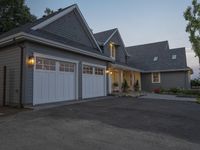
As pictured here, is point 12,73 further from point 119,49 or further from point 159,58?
point 159,58

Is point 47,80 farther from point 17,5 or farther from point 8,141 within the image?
point 17,5

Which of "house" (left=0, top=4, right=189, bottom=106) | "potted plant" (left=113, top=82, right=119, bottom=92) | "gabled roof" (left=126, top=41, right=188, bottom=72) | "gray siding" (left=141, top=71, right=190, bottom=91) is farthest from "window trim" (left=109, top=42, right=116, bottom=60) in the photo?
"gray siding" (left=141, top=71, right=190, bottom=91)

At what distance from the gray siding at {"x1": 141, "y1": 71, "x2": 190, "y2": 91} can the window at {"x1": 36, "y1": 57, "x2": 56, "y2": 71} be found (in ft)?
48.0

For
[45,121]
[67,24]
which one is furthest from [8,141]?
[67,24]

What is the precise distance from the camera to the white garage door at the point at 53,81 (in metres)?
A: 7.58

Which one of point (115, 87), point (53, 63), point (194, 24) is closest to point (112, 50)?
point (115, 87)

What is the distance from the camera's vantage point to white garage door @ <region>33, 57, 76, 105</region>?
7580 millimetres

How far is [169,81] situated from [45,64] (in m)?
15.7

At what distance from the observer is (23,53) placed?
23.9 ft

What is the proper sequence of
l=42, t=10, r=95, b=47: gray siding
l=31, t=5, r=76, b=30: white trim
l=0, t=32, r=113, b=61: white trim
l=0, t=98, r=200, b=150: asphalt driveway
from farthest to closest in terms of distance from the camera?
l=42, t=10, r=95, b=47: gray siding → l=31, t=5, r=76, b=30: white trim → l=0, t=32, r=113, b=61: white trim → l=0, t=98, r=200, b=150: asphalt driveway

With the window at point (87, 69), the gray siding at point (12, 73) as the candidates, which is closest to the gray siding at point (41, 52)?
the window at point (87, 69)

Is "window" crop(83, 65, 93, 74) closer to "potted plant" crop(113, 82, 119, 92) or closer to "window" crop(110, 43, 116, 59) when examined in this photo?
"potted plant" crop(113, 82, 119, 92)

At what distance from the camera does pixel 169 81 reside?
19.0m

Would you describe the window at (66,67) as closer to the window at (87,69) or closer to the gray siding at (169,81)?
the window at (87,69)
